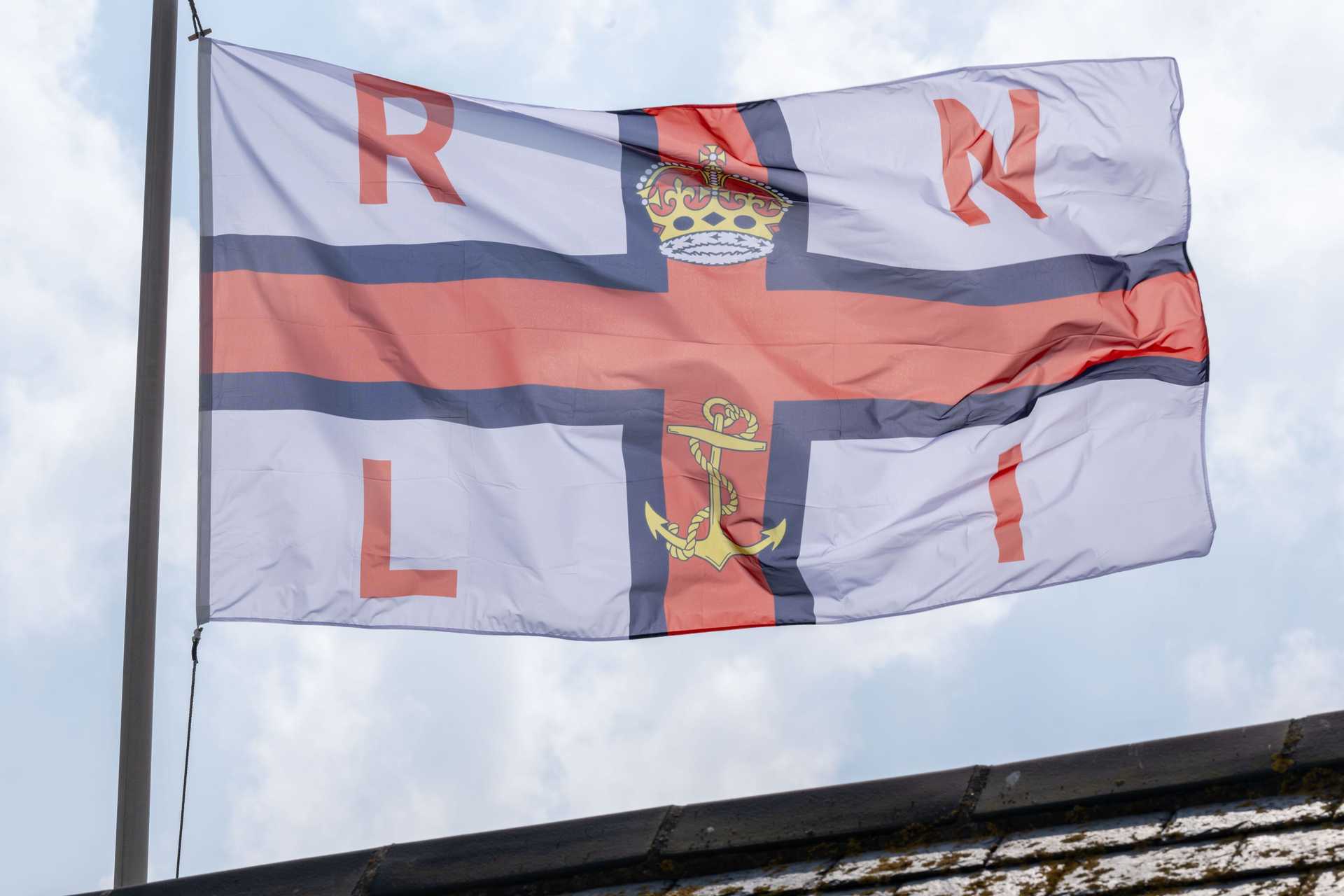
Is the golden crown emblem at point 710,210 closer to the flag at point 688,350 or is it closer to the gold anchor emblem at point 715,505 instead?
the flag at point 688,350

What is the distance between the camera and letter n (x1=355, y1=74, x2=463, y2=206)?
6.47 metres

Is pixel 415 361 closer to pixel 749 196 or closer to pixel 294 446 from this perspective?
pixel 294 446

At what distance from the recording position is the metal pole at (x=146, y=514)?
470cm

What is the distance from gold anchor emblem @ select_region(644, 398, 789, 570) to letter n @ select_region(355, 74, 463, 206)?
1.45 metres

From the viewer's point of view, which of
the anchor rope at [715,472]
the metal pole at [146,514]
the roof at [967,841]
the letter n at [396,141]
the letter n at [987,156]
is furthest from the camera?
the letter n at [987,156]

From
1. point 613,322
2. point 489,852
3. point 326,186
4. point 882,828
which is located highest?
point 326,186

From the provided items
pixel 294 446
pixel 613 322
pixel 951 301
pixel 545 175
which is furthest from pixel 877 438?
pixel 294 446

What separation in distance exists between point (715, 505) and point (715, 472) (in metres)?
0.13

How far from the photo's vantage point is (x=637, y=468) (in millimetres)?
6168

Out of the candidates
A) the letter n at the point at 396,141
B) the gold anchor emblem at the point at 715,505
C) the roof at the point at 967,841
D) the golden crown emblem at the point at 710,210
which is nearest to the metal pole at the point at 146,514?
the roof at the point at 967,841

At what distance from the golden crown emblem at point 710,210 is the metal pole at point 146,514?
6.92ft

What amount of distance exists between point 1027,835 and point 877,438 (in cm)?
271

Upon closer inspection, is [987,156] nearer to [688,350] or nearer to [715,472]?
[688,350]

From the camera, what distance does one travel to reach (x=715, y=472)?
20.3ft
